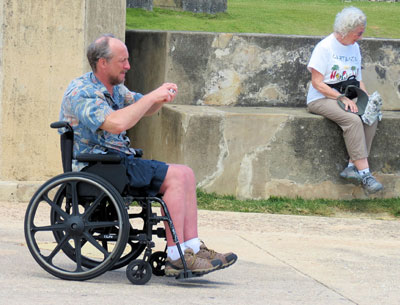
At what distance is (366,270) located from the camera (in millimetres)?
5008

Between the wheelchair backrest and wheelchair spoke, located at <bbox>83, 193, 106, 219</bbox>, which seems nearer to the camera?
wheelchair spoke, located at <bbox>83, 193, 106, 219</bbox>

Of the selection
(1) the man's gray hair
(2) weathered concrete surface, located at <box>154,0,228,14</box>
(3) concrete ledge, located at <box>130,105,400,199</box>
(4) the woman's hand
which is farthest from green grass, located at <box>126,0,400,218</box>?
(1) the man's gray hair

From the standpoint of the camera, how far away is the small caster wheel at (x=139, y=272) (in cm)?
428

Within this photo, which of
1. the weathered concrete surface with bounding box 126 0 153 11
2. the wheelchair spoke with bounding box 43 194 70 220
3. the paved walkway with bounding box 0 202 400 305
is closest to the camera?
the paved walkway with bounding box 0 202 400 305

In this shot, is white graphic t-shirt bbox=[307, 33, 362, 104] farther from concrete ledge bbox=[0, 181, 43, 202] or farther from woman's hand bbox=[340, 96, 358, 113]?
concrete ledge bbox=[0, 181, 43, 202]

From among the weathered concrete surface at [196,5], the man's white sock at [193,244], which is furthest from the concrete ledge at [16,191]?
the weathered concrete surface at [196,5]

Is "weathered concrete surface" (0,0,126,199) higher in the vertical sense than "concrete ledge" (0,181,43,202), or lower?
higher

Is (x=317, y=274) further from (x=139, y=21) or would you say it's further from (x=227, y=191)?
(x=139, y=21)

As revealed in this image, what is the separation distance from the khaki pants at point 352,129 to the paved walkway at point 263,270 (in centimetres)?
64

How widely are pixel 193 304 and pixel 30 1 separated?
360 cm

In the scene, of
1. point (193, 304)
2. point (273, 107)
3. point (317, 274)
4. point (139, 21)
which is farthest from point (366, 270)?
point (139, 21)

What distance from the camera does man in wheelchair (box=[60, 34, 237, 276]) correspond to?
13.8 ft

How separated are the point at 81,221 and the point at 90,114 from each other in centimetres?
52

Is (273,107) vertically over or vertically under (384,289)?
over
